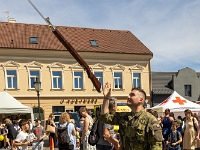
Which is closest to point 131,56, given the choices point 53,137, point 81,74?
point 81,74

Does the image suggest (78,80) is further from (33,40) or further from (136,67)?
(136,67)

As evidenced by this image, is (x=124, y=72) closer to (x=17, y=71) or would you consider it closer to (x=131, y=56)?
(x=131, y=56)

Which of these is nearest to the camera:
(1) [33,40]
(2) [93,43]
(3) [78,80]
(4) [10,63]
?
(4) [10,63]

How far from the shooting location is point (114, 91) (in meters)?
38.2

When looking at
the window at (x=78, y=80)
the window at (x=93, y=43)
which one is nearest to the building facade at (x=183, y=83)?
the window at (x=93, y=43)

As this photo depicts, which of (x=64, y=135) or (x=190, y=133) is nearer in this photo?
(x=64, y=135)

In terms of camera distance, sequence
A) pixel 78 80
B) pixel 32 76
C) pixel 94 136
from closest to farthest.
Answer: pixel 94 136 → pixel 32 76 → pixel 78 80

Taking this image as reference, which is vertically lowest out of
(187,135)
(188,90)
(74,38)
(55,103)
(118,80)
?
(55,103)

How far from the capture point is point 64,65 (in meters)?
36.1

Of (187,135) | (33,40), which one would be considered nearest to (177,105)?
(187,135)

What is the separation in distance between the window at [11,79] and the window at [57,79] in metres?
3.64

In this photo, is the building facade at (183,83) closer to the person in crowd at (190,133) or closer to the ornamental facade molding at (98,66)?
the ornamental facade molding at (98,66)

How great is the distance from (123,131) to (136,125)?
0.80ft

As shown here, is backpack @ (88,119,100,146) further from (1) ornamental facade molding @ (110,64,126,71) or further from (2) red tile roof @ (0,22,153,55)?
(1) ornamental facade molding @ (110,64,126,71)
